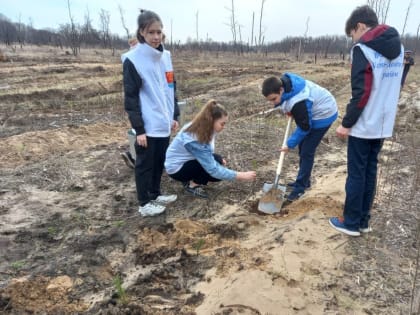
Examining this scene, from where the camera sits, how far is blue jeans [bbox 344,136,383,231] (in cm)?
273

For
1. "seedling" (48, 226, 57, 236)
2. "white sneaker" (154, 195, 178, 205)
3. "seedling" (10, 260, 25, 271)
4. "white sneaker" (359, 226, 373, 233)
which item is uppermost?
"white sneaker" (359, 226, 373, 233)

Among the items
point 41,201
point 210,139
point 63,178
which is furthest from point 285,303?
point 63,178

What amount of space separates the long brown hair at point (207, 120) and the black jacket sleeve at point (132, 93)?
51 centimetres

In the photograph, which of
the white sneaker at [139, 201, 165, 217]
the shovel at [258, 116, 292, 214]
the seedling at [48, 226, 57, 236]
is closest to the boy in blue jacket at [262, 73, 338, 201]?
the shovel at [258, 116, 292, 214]

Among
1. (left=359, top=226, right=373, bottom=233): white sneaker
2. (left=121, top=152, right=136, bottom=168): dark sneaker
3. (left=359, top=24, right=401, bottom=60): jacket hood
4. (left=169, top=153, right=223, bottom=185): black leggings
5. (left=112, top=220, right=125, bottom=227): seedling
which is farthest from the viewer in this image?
(left=121, top=152, right=136, bottom=168): dark sneaker

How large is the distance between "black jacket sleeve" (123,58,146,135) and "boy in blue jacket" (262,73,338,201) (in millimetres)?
1110

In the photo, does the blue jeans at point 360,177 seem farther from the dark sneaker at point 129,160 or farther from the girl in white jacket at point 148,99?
the dark sneaker at point 129,160

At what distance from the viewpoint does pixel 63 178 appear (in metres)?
4.55

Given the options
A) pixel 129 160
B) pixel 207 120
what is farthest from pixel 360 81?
pixel 129 160

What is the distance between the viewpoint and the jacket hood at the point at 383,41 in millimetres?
2420

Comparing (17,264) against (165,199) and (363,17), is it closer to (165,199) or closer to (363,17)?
(165,199)

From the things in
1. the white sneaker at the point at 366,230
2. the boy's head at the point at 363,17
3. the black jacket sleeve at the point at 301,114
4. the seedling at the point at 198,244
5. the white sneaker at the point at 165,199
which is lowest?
the seedling at the point at 198,244

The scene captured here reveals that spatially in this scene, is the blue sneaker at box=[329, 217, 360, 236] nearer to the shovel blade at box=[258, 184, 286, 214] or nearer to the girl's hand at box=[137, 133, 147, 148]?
the shovel blade at box=[258, 184, 286, 214]

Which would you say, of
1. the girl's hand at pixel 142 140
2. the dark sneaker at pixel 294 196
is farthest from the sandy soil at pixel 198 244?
the girl's hand at pixel 142 140
